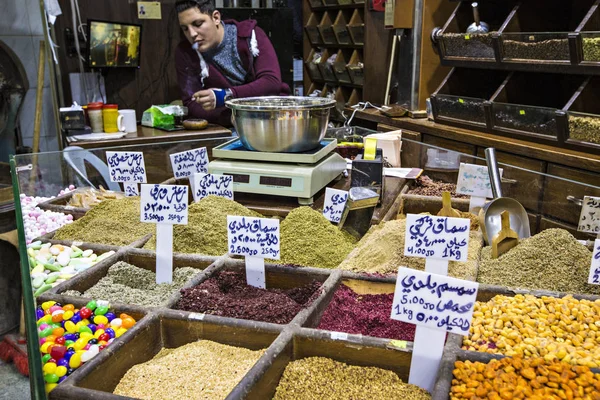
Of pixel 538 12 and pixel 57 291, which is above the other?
pixel 538 12

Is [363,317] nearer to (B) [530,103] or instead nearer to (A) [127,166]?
(A) [127,166]

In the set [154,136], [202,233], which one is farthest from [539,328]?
[154,136]

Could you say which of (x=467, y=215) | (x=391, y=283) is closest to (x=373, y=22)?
(x=467, y=215)

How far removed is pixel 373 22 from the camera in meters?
4.86

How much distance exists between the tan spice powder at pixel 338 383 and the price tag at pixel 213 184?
1.01 m

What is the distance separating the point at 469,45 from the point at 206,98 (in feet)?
5.95

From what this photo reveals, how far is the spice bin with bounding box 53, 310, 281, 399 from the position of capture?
1096 millimetres

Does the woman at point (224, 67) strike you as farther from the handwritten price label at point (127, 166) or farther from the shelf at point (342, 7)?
the shelf at point (342, 7)

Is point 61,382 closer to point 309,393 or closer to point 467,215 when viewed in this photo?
point 309,393

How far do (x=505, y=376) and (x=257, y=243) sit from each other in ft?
2.30

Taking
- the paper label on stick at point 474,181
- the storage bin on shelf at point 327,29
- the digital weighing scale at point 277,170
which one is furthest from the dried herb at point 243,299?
the storage bin on shelf at point 327,29

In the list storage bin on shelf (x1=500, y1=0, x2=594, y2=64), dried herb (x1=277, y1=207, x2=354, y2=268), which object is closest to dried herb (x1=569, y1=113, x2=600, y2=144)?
storage bin on shelf (x1=500, y1=0, x2=594, y2=64)

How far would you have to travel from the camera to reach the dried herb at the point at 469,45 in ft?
10.6

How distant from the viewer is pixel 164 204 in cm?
151
